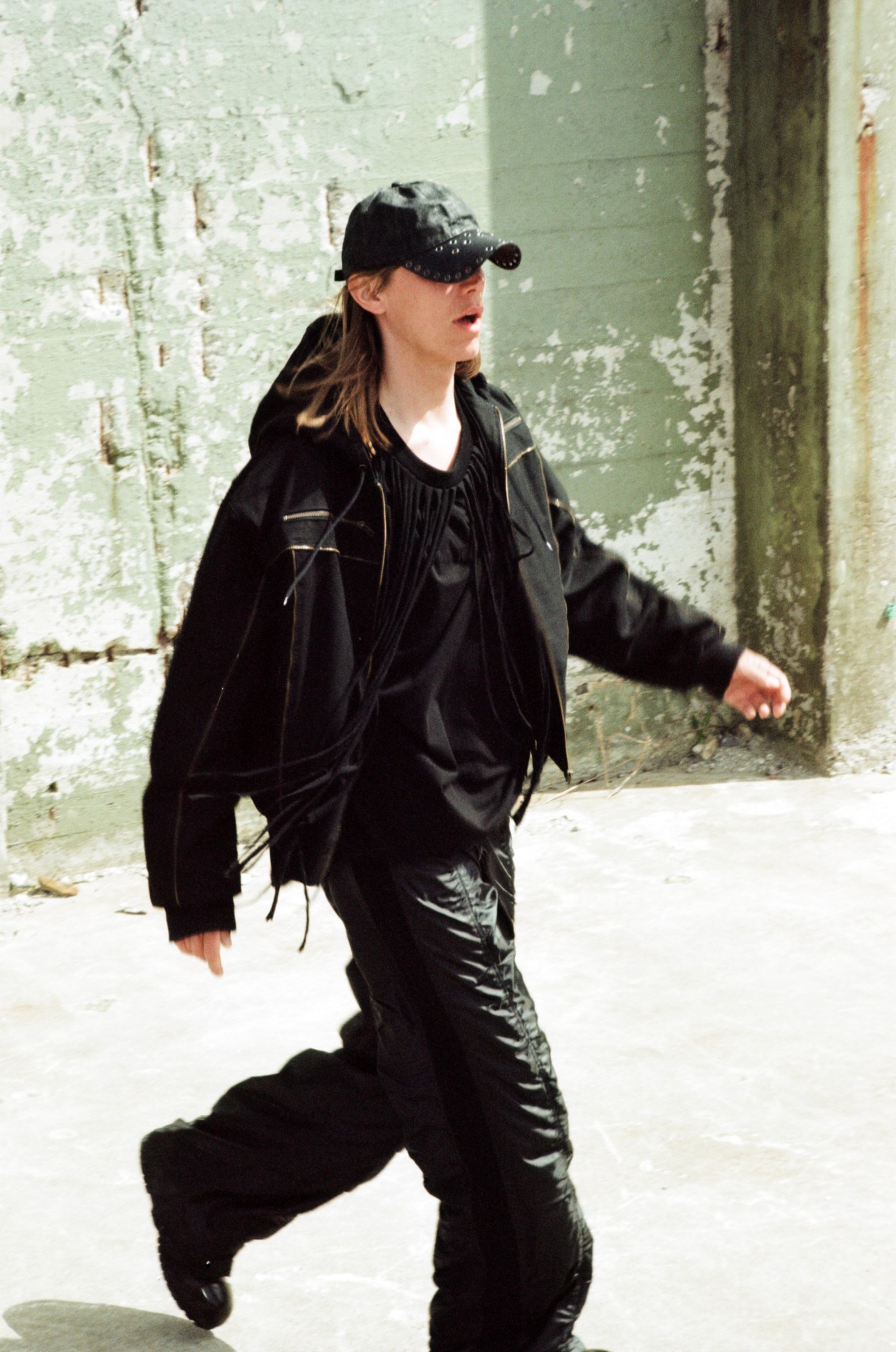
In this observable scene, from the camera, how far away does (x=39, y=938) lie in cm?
449


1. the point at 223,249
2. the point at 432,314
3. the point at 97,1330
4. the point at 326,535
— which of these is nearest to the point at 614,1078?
the point at 97,1330

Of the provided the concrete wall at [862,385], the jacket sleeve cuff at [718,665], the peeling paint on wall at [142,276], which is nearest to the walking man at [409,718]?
the jacket sleeve cuff at [718,665]

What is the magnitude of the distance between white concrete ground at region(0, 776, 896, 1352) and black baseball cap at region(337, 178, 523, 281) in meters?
1.64

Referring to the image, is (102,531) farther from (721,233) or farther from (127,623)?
(721,233)

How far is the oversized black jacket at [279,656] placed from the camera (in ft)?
7.62

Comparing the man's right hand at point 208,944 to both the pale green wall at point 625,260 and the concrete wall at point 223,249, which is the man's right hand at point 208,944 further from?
the pale green wall at point 625,260

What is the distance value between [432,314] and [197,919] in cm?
99

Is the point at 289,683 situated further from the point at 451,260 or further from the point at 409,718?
the point at 451,260

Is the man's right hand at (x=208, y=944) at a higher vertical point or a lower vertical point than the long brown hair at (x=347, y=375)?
lower

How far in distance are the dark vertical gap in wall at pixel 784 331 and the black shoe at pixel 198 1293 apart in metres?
3.23

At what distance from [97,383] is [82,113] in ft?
2.52

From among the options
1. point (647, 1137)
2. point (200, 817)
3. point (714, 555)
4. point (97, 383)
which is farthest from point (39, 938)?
point (714, 555)

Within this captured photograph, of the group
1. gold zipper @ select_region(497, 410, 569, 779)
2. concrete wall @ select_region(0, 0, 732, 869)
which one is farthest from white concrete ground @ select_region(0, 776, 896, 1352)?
gold zipper @ select_region(497, 410, 569, 779)

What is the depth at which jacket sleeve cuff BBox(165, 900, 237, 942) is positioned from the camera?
7.94 feet
